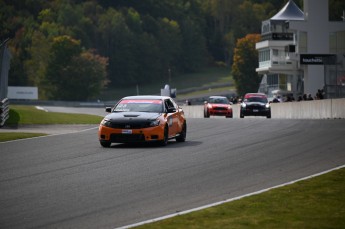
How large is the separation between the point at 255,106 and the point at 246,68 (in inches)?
4024

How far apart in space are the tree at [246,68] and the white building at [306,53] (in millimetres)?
13984

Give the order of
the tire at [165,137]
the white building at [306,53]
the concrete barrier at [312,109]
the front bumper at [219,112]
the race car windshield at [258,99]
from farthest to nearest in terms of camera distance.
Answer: the white building at [306,53]
the front bumper at [219,112]
the race car windshield at [258,99]
the concrete barrier at [312,109]
the tire at [165,137]

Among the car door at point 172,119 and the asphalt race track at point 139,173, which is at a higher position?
the car door at point 172,119

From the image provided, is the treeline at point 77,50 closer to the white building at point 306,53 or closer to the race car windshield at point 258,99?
the white building at point 306,53

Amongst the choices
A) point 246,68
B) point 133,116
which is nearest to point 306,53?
point 246,68

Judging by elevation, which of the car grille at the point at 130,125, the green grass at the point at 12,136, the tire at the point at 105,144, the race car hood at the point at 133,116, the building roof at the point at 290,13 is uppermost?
the building roof at the point at 290,13

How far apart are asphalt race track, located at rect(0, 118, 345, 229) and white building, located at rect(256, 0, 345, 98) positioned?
4622cm

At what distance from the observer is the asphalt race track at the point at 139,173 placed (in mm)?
13945

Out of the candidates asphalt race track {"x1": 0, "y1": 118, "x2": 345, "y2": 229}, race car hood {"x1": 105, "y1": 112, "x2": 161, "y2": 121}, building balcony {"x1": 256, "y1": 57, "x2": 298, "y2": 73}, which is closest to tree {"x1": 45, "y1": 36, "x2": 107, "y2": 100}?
building balcony {"x1": 256, "y1": 57, "x2": 298, "y2": 73}

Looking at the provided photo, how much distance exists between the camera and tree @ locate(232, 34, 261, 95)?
156 metres

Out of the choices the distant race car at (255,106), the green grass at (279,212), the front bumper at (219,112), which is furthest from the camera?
the front bumper at (219,112)

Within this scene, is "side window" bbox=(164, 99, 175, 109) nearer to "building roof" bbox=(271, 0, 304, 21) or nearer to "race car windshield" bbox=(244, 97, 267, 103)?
"race car windshield" bbox=(244, 97, 267, 103)

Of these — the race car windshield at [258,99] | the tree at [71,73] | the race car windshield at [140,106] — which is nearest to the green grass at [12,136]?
the race car windshield at [140,106]

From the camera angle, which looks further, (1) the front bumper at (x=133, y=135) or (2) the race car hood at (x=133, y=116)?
(2) the race car hood at (x=133, y=116)
